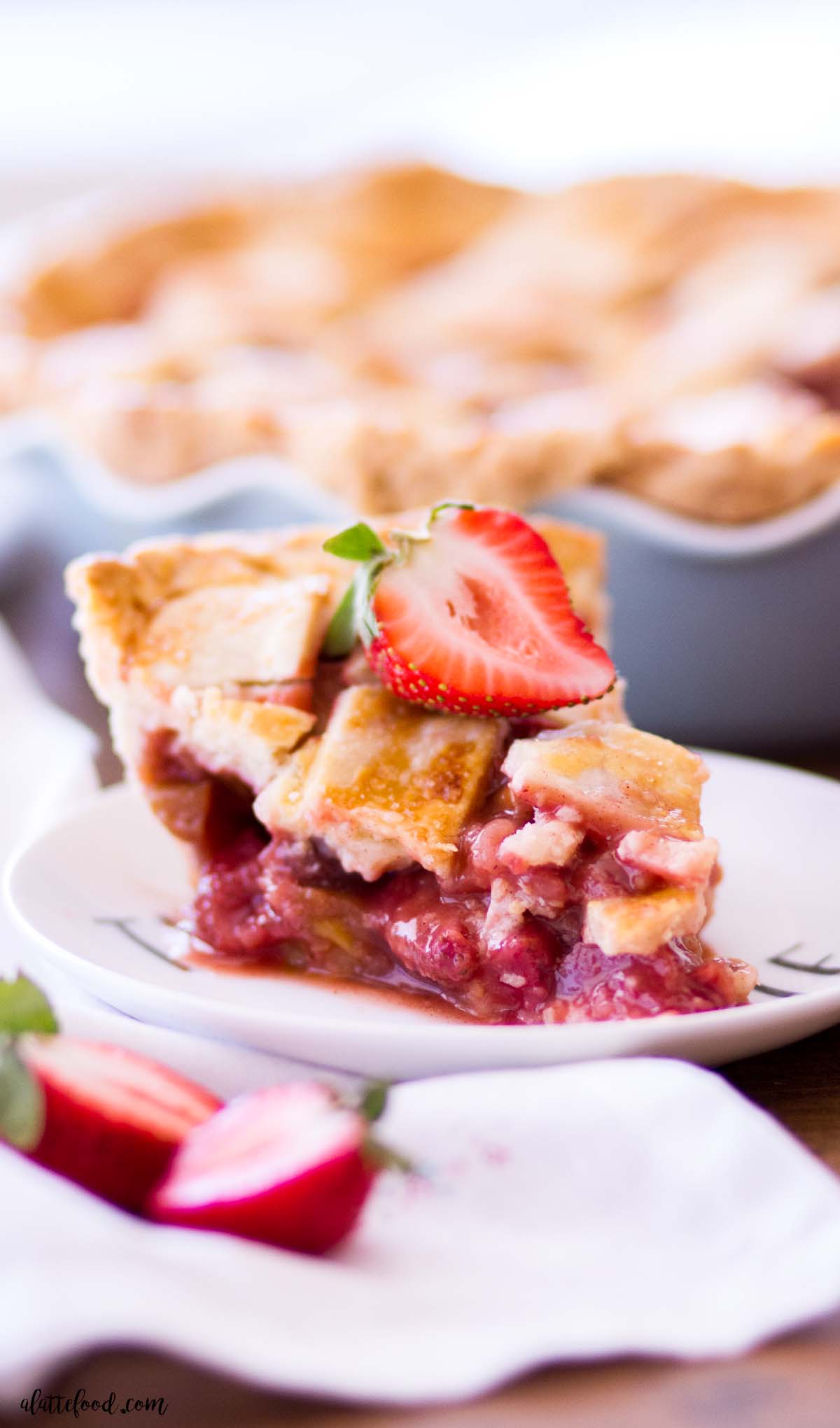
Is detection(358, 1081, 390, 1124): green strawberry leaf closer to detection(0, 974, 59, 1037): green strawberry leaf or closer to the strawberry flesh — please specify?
detection(0, 974, 59, 1037): green strawberry leaf

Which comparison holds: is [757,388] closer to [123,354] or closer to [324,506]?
[324,506]

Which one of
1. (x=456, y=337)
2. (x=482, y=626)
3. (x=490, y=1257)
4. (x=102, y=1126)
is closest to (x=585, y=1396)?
(x=490, y=1257)

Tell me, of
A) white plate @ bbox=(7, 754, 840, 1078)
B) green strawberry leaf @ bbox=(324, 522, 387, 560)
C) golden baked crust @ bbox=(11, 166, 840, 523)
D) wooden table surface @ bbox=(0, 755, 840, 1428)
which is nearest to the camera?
wooden table surface @ bbox=(0, 755, 840, 1428)

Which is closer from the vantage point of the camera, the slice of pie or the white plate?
the white plate

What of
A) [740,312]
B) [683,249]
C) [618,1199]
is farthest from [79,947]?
[683,249]

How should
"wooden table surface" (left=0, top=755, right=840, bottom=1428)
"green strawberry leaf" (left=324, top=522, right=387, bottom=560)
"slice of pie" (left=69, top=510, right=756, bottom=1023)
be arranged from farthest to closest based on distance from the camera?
1. "green strawberry leaf" (left=324, top=522, right=387, bottom=560)
2. "slice of pie" (left=69, top=510, right=756, bottom=1023)
3. "wooden table surface" (left=0, top=755, right=840, bottom=1428)

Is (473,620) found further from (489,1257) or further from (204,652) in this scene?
(489,1257)

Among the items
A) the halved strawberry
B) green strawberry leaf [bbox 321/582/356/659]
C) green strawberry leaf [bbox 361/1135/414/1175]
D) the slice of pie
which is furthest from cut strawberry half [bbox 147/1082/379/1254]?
green strawberry leaf [bbox 321/582/356/659]
